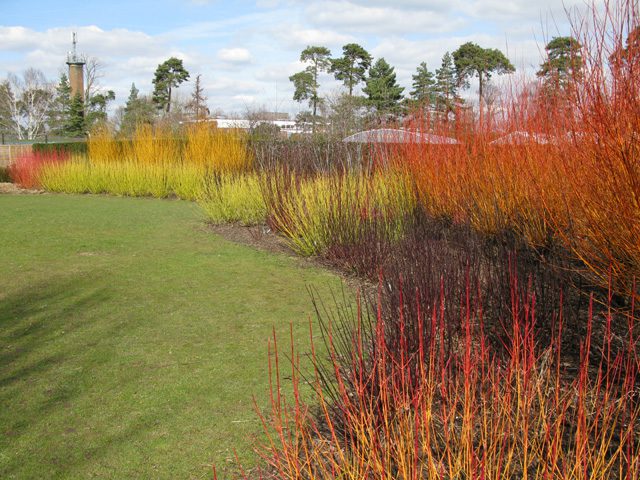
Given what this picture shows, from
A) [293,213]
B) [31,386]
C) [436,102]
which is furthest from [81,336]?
[436,102]

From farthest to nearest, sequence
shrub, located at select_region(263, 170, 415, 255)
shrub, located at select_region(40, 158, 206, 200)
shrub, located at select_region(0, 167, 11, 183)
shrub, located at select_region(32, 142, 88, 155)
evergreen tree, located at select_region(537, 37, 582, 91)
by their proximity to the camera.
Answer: shrub, located at select_region(0, 167, 11, 183) < shrub, located at select_region(32, 142, 88, 155) < shrub, located at select_region(40, 158, 206, 200) < shrub, located at select_region(263, 170, 415, 255) < evergreen tree, located at select_region(537, 37, 582, 91)

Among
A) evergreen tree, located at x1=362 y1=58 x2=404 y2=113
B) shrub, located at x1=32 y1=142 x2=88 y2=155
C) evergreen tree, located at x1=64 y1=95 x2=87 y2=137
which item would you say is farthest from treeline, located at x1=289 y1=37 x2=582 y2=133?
evergreen tree, located at x1=64 y1=95 x2=87 y2=137

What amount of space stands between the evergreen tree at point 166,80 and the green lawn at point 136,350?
36717 millimetres

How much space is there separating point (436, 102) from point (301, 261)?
2762 millimetres

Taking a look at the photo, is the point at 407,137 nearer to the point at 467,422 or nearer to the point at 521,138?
the point at 521,138

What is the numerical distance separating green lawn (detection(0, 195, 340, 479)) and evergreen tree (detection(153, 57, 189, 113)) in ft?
120

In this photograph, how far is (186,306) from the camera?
5.55m

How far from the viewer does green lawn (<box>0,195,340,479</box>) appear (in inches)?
117

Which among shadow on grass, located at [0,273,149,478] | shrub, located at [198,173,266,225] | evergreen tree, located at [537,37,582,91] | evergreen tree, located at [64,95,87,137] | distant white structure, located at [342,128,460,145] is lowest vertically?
shadow on grass, located at [0,273,149,478]

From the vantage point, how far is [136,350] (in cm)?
436

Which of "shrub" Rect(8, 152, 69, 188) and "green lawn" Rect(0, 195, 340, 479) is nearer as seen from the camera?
"green lawn" Rect(0, 195, 340, 479)

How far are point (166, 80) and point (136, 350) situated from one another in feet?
139

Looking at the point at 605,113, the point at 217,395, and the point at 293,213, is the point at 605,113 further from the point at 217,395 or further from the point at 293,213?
the point at 293,213

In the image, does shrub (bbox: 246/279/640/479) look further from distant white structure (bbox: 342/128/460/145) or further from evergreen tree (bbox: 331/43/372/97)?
evergreen tree (bbox: 331/43/372/97)
